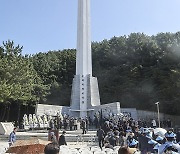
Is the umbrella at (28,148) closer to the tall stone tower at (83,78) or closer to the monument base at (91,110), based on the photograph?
the monument base at (91,110)

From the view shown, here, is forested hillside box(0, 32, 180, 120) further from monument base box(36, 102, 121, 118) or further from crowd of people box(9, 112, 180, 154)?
crowd of people box(9, 112, 180, 154)

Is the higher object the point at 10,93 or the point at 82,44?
the point at 82,44

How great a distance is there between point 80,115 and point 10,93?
34.1 feet

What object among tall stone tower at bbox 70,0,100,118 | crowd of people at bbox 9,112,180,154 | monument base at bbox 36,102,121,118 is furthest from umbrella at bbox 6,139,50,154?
tall stone tower at bbox 70,0,100,118

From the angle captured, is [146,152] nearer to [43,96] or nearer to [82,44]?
[82,44]

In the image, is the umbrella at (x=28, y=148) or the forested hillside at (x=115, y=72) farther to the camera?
the forested hillside at (x=115, y=72)

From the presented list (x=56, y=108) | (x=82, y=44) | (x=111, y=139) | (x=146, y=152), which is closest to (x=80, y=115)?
(x=56, y=108)

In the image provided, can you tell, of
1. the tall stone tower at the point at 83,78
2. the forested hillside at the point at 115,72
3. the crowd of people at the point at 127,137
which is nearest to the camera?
the crowd of people at the point at 127,137

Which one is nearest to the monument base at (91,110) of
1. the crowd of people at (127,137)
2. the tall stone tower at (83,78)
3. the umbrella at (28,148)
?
the tall stone tower at (83,78)

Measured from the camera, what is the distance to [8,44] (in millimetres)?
33000

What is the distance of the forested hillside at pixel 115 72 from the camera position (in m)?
31.5

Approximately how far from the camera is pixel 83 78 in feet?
111

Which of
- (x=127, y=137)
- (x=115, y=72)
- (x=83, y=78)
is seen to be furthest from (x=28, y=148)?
(x=115, y=72)

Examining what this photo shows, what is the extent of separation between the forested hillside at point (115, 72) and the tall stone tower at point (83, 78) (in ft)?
16.8
